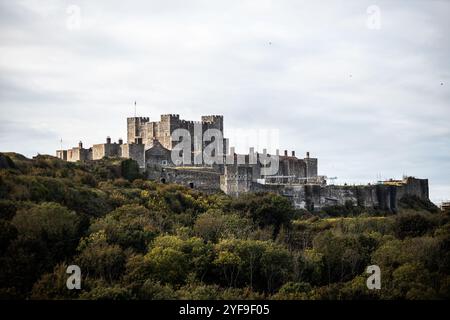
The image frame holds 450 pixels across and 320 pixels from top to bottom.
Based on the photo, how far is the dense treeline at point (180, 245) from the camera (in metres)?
27.7

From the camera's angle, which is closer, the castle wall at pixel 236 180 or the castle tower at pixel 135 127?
the castle wall at pixel 236 180

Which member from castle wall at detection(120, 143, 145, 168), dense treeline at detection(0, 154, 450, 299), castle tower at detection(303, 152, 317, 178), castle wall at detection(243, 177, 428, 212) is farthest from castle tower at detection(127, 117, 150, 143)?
dense treeline at detection(0, 154, 450, 299)

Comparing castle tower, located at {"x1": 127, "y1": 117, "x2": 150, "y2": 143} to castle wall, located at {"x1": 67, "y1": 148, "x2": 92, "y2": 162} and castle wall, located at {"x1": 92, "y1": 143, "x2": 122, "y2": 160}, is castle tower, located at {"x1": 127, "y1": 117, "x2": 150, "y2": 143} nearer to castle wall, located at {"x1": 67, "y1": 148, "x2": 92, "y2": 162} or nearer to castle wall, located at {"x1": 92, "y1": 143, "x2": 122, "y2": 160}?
castle wall, located at {"x1": 67, "y1": 148, "x2": 92, "y2": 162}

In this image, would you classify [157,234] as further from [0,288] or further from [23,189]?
[0,288]

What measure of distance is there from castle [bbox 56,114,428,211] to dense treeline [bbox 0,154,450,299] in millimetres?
7952

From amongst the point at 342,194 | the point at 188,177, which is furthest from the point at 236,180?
the point at 342,194

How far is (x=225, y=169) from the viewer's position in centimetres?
5772

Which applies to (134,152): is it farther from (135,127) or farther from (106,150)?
(135,127)

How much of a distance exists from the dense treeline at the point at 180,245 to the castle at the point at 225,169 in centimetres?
795

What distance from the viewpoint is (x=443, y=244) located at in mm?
38125

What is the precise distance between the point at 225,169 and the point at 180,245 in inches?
989

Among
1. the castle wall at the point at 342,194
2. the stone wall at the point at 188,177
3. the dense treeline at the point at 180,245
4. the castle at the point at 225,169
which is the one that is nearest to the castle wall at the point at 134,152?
the castle at the point at 225,169

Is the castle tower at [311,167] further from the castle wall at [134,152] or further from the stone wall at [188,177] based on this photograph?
the castle wall at [134,152]

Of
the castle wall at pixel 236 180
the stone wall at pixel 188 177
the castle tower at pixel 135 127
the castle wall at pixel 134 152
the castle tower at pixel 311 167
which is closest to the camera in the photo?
the stone wall at pixel 188 177
